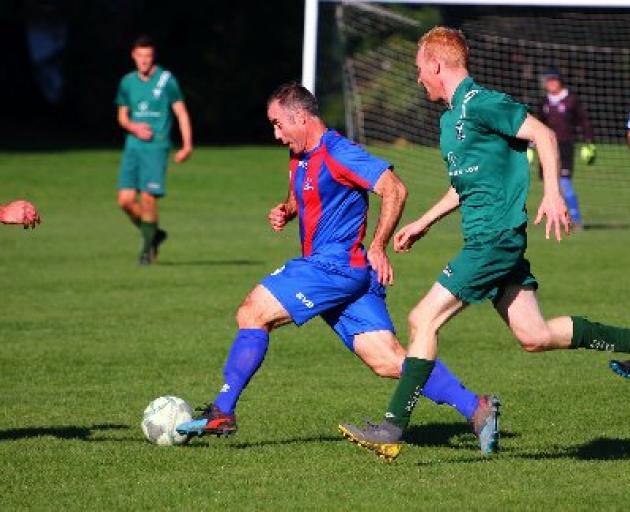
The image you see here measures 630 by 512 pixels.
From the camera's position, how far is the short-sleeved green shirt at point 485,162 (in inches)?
295

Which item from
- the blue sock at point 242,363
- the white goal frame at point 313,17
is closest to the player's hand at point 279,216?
the blue sock at point 242,363

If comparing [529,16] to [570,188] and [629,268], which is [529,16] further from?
[629,268]

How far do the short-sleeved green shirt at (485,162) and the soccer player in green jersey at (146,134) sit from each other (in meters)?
10.2

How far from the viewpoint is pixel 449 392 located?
805 cm

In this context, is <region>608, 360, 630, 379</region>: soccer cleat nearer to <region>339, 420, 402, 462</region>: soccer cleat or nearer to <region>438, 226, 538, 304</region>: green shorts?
<region>438, 226, 538, 304</region>: green shorts

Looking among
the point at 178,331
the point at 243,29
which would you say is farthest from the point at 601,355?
the point at 243,29

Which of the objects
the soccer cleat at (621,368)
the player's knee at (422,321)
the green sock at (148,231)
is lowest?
the green sock at (148,231)

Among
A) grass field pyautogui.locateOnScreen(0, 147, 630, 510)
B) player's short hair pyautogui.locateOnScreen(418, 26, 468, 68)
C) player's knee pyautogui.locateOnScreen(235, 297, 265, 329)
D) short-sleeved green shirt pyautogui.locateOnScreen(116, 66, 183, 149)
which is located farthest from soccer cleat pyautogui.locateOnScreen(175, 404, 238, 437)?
short-sleeved green shirt pyautogui.locateOnScreen(116, 66, 183, 149)

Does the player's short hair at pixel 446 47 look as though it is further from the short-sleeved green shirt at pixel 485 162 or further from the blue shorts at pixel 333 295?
the blue shorts at pixel 333 295

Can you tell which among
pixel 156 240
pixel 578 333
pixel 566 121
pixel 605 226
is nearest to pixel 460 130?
pixel 578 333

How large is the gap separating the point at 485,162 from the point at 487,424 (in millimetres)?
1284

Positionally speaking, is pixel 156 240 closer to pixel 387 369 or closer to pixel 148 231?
pixel 148 231

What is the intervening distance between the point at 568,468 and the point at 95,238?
48.1ft

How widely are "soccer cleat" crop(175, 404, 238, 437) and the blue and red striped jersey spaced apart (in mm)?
946
